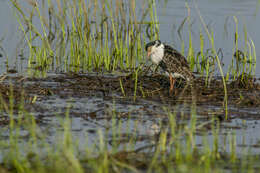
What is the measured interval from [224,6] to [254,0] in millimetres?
1726

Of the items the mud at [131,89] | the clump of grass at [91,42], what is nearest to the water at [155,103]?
the mud at [131,89]

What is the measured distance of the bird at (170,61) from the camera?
26.9 ft

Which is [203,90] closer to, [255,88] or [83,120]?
[255,88]

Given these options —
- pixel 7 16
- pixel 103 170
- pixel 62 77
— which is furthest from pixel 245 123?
pixel 7 16

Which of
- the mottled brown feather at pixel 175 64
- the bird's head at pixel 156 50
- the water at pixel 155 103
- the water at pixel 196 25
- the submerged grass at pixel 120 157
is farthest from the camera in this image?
the water at pixel 196 25

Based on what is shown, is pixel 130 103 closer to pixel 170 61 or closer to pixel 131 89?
pixel 131 89

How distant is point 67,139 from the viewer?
156 inches

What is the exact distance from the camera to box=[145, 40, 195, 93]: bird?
26.9ft

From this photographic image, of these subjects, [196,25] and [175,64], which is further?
[196,25]

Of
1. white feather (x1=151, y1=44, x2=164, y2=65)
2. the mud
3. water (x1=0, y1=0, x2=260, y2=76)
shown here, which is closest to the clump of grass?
water (x1=0, y1=0, x2=260, y2=76)

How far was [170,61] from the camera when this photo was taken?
8258 millimetres

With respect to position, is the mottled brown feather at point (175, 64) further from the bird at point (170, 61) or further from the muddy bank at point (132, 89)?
the muddy bank at point (132, 89)

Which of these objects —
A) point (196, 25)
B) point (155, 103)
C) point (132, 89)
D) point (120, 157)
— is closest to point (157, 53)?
point (132, 89)

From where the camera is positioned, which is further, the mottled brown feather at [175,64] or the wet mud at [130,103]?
the mottled brown feather at [175,64]
